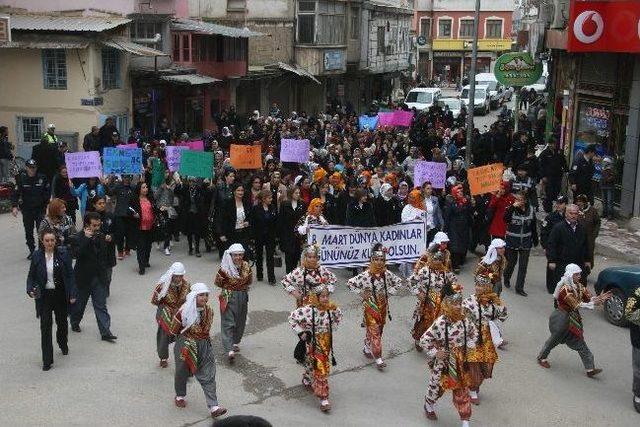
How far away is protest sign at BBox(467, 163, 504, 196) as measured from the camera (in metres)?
14.3

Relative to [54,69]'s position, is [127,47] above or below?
above

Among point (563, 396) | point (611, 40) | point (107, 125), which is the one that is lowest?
Answer: point (563, 396)

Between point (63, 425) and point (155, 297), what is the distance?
1710 mm

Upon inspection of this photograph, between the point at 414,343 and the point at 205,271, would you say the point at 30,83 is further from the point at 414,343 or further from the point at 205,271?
the point at 414,343

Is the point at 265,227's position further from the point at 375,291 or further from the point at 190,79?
the point at 190,79

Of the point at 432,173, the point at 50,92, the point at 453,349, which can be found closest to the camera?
the point at 453,349

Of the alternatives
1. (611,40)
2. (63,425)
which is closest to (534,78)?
(611,40)

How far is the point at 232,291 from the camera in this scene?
9.68m

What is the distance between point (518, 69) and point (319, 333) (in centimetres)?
1604

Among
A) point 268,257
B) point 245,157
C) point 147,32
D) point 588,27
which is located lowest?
point 268,257

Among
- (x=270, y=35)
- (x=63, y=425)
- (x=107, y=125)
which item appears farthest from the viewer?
(x=270, y=35)

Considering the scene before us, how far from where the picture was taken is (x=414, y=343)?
35.5 ft

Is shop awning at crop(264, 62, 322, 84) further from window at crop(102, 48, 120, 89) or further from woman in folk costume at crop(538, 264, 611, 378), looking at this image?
woman in folk costume at crop(538, 264, 611, 378)

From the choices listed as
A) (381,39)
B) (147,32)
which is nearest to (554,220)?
(147,32)
